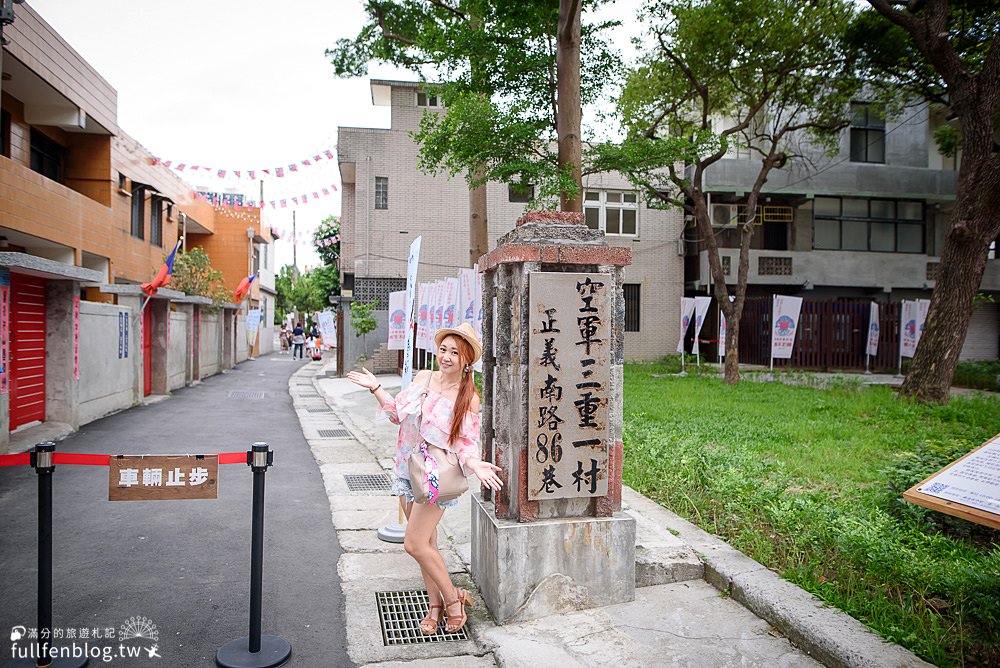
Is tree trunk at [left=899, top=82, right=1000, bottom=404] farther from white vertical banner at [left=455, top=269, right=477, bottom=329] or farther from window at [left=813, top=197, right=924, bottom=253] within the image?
window at [left=813, top=197, right=924, bottom=253]

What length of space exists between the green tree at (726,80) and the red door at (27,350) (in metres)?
9.99

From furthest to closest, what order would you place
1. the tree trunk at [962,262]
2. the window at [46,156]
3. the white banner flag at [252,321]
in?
the white banner flag at [252,321] < the window at [46,156] < the tree trunk at [962,262]

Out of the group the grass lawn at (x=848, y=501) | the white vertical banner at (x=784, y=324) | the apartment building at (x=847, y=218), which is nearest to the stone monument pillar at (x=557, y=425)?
the grass lawn at (x=848, y=501)

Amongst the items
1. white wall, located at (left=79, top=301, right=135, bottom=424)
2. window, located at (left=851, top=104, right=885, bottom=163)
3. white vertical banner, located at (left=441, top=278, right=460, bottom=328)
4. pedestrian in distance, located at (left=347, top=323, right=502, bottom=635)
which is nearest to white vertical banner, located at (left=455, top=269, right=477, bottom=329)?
white vertical banner, located at (left=441, top=278, right=460, bottom=328)

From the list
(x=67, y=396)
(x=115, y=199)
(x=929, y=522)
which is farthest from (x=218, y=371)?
(x=929, y=522)

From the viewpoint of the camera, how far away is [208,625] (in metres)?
3.90

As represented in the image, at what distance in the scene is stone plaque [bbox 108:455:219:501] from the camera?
341 cm

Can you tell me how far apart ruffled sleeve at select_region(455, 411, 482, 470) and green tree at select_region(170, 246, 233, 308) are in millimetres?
18802

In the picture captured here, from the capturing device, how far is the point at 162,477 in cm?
Result: 346

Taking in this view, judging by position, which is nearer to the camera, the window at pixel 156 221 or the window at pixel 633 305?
the window at pixel 156 221

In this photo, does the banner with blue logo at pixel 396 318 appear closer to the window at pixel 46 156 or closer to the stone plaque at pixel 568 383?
the window at pixel 46 156

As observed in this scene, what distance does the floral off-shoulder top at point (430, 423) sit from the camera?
3.83 meters

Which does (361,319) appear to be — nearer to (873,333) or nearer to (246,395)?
(246,395)

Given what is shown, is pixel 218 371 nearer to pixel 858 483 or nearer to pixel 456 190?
pixel 456 190
